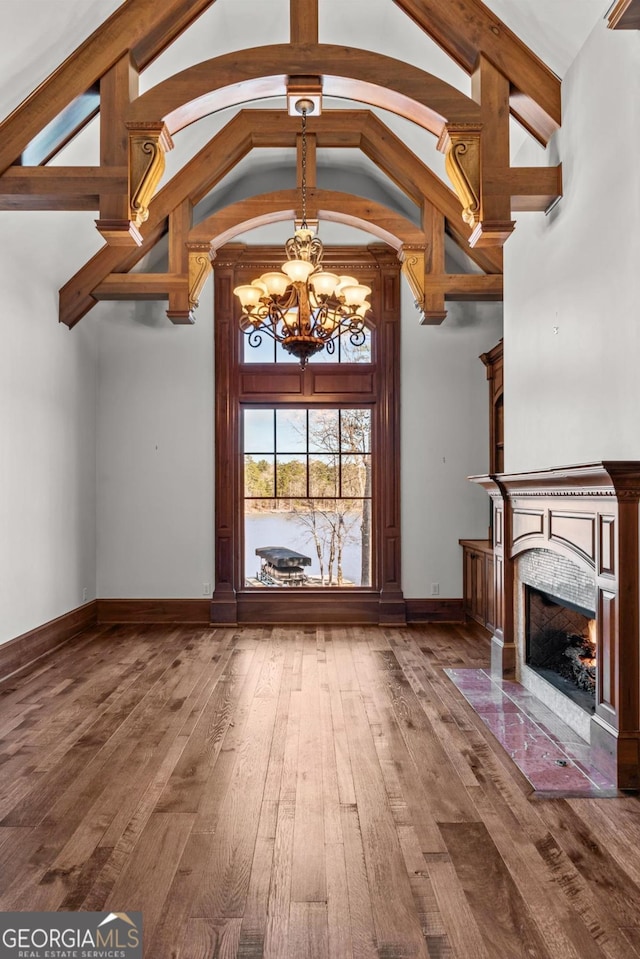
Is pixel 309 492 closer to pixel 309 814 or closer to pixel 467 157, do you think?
pixel 467 157

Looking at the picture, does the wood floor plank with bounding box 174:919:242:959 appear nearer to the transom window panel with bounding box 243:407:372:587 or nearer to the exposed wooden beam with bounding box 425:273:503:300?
the exposed wooden beam with bounding box 425:273:503:300

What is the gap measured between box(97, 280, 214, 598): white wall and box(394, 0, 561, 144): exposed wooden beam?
3.78 m

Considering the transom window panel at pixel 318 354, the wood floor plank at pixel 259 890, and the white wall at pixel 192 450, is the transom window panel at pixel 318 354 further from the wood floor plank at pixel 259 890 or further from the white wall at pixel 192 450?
the wood floor plank at pixel 259 890

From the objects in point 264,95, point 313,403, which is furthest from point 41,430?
point 264,95

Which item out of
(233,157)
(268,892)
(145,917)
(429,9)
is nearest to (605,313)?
(429,9)

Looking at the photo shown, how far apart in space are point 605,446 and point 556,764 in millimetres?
1613

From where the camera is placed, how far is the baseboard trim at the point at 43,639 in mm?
5141

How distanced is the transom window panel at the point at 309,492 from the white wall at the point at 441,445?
0.49 meters

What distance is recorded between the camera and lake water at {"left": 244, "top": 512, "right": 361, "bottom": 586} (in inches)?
293

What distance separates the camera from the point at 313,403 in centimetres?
742

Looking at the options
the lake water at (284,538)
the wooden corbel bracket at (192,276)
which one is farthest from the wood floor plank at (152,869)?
the lake water at (284,538)

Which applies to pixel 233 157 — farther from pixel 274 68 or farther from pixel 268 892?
pixel 268 892

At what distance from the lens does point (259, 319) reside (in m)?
4.75

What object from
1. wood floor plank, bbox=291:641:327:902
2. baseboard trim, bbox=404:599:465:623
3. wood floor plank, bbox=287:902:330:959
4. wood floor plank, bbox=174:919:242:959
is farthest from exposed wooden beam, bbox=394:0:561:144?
baseboard trim, bbox=404:599:465:623
